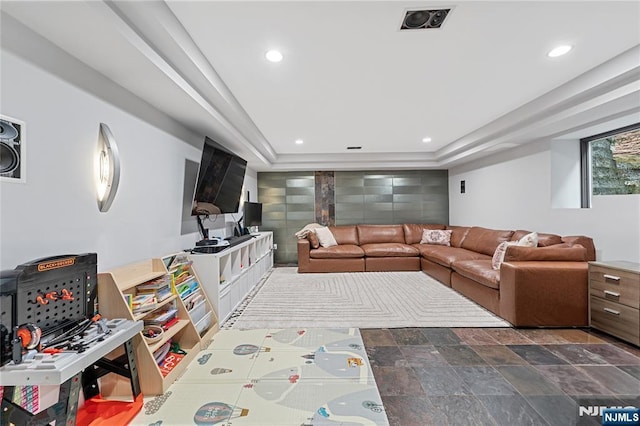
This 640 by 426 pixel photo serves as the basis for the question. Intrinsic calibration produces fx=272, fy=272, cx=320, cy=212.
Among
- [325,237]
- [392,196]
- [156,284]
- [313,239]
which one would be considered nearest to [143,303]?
[156,284]

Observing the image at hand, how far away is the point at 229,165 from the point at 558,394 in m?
3.52

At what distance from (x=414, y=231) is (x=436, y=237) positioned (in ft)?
1.56

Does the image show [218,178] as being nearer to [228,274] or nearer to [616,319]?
[228,274]

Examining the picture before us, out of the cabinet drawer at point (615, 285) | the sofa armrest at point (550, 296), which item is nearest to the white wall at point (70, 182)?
the sofa armrest at point (550, 296)

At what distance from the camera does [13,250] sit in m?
1.28

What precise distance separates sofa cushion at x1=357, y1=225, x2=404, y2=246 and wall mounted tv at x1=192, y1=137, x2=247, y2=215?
313 cm

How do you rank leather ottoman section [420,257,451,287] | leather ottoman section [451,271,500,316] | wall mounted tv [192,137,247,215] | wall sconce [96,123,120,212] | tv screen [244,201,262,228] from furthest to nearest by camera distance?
tv screen [244,201,262,228] < leather ottoman section [420,257,451,287] < leather ottoman section [451,271,500,316] < wall mounted tv [192,137,247,215] < wall sconce [96,123,120,212]

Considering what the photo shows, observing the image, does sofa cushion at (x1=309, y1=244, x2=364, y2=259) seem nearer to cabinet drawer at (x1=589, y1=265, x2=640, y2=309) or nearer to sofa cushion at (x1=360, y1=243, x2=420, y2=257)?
sofa cushion at (x1=360, y1=243, x2=420, y2=257)

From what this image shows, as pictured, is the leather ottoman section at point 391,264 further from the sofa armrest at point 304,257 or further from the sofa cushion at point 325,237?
the sofa armrest at point 304,257

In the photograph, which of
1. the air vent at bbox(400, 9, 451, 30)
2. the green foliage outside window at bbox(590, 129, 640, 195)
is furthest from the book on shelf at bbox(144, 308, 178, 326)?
the green foliage outside window at bbox(590, 129, 640, 195)

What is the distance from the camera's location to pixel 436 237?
A: 579 cm

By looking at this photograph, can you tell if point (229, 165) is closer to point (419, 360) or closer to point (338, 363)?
point (338, 363)

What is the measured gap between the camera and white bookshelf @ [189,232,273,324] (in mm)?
2729

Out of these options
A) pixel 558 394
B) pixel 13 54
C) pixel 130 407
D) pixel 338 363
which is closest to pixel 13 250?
pixel 13 54
